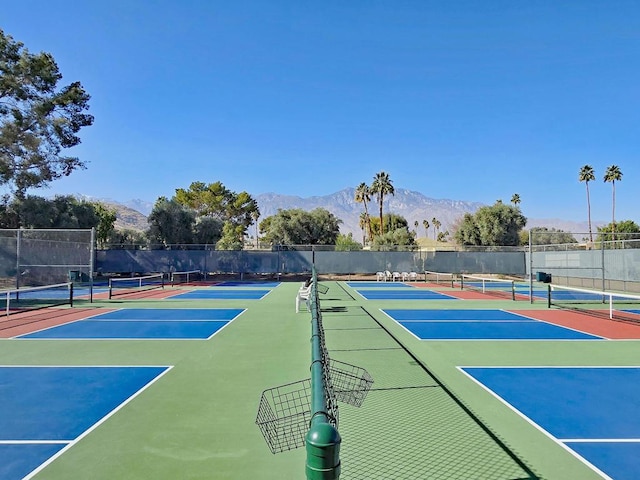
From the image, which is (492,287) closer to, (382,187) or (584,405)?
(584,405)

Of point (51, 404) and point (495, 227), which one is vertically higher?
point (495, 227)

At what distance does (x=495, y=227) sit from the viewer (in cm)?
5872

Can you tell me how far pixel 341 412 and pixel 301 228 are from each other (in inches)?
2268

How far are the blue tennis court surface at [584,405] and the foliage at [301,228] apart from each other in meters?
52.7

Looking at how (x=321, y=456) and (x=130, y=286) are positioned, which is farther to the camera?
(x=130, y=286)

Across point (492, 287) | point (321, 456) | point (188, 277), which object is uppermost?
point (321, 456)

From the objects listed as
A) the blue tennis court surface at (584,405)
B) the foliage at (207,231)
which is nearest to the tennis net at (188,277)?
the foliage at (207,231)

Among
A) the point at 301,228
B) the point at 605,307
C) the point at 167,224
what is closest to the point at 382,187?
the point at 301,228

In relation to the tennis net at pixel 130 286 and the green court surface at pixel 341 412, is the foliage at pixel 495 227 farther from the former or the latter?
the green court surface at pixel 341 412

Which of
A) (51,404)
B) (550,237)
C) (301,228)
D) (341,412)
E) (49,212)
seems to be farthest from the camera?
(550,237)

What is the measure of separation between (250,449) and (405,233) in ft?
200

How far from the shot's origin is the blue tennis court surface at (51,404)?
4938mm

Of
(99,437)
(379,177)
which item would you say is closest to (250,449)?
(99,437)

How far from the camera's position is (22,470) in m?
4.52
